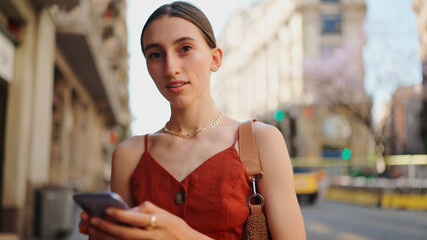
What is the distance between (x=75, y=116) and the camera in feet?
63.9

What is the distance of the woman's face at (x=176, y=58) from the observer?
1.62 meters

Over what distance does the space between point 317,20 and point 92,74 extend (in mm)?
33132

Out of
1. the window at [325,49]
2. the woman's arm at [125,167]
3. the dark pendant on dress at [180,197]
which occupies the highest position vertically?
the window at [325,49]

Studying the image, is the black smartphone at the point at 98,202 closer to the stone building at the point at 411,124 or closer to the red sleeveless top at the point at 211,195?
the red sleeveless top at the point at 211,195

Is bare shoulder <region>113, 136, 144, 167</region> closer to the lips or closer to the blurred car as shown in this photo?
the lips

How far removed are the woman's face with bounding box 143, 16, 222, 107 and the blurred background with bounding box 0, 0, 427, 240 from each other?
13.8 ft

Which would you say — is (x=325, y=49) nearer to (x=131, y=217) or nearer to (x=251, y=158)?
(x=251, y=158)

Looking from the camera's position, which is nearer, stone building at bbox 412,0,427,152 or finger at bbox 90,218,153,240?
finger at bbox 90,218,153,240

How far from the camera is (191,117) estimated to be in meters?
1.76

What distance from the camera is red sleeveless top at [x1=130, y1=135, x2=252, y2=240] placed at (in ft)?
5.14

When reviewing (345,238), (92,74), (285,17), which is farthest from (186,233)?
(285,17)

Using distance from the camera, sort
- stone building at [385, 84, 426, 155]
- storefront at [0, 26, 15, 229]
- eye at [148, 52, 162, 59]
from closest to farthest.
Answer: eye at [148, 52, 162, 59], storefront at [0, 26, 15, 229], stone building at [385, 84, 426, 155]

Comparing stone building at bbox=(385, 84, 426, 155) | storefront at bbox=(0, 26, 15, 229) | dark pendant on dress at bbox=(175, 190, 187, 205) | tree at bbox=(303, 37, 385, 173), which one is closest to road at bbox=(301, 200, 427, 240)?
storefront at bbox=(0, 26, 15, 229)

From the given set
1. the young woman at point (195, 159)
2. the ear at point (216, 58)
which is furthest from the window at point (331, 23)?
the young woman at point (195, 159)
